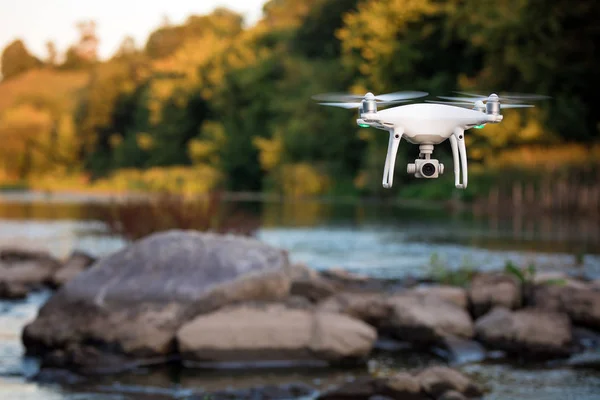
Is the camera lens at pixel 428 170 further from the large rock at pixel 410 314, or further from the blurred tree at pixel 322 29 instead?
the blurred tree at pixel 322 29

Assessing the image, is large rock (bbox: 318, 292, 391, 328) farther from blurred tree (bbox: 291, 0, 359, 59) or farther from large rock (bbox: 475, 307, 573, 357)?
blurred tree (bbox: 291, 0, 359, 59)

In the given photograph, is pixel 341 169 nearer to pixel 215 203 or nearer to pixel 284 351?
pixel 215 203

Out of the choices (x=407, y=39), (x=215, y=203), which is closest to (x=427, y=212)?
(x=407, y=39)

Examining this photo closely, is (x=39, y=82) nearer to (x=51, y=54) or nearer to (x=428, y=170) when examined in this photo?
(x=51, y=54)

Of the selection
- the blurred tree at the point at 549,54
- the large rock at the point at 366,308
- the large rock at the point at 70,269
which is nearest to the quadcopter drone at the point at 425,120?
the large rock at the point at 366,308

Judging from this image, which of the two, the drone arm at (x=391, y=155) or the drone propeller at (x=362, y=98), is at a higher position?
the drone propeller at (x=362, y=98)

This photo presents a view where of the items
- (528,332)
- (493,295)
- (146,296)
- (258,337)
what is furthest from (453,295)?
(146,296)
